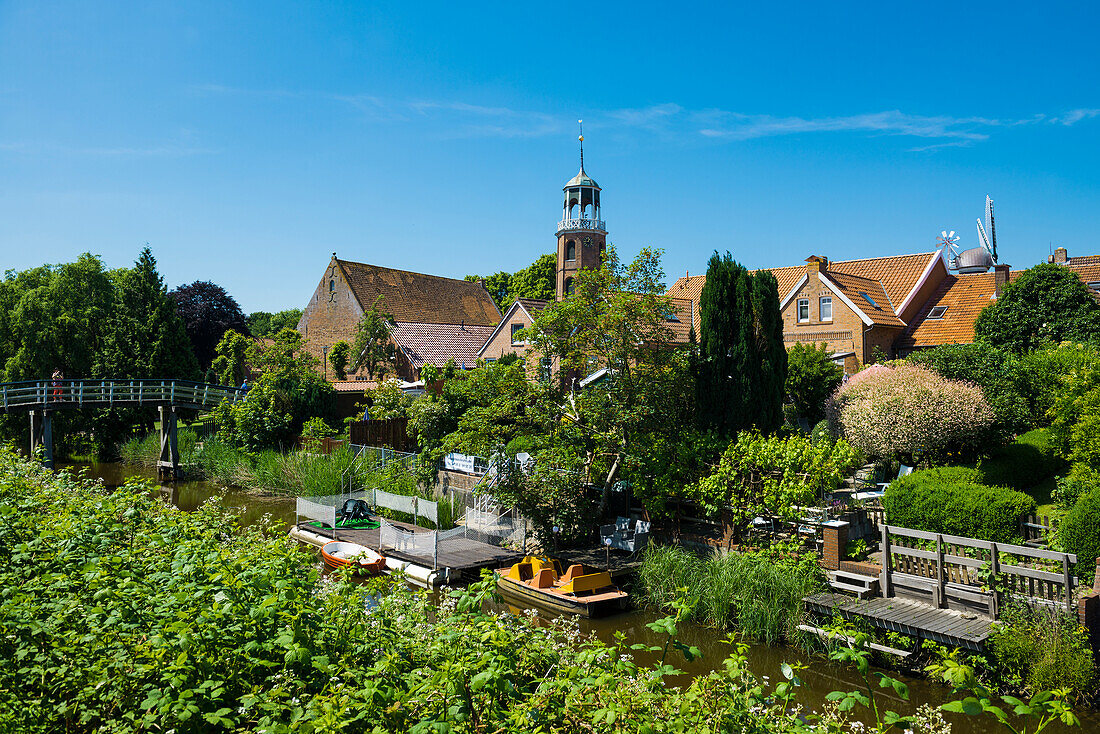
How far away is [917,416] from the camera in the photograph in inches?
683

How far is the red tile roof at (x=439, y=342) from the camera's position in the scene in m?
42.8

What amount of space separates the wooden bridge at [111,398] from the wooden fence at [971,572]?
90.4ft

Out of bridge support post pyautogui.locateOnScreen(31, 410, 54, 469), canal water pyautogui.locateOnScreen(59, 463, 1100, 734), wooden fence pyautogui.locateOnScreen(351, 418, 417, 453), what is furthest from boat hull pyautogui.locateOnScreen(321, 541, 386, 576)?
bridge support post pyautogui.locateOnScreen(31, 410, 54, 469)

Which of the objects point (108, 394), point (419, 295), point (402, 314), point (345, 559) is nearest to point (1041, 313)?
point (345, 559)

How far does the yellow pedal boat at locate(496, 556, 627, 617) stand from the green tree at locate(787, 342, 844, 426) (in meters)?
13.4

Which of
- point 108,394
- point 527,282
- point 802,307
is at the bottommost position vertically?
point 108,394

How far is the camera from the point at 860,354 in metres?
30.4

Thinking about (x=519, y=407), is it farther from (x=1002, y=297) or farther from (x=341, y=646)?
(x=1002, y=297)

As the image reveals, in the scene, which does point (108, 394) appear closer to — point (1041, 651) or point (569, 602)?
point (569, 602)

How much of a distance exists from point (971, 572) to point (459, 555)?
34.8ft

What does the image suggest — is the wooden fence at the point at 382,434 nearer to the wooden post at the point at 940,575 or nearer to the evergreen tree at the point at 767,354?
the evergreen tree at the point at 767,354

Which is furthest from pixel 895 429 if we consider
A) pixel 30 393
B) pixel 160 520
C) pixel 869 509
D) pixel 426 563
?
pixel 30 393

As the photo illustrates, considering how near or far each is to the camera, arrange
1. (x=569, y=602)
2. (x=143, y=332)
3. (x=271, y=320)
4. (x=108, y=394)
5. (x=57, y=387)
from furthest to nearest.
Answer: (x=271, y=320), (x=143, y=332), (x=108, y=394), (x=57, y=387), (x=569, y=602)

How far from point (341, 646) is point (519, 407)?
13.1m
